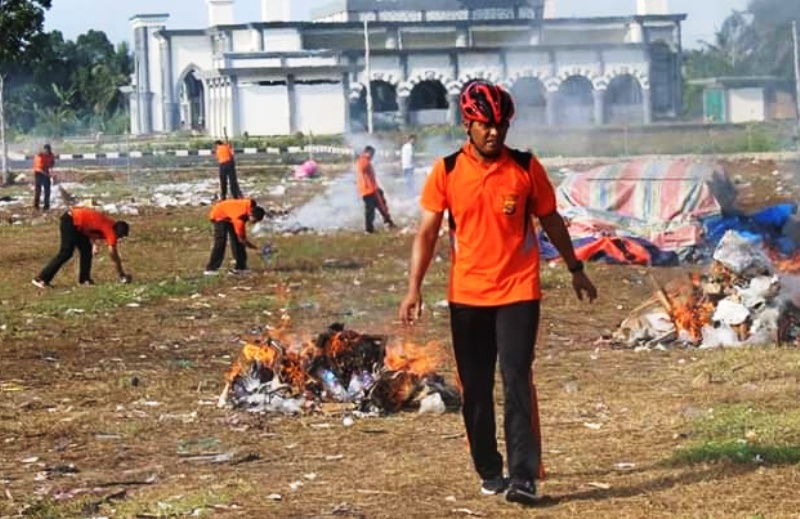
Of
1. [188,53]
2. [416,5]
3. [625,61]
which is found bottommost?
[625,61]

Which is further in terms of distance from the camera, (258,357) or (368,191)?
(368,191)

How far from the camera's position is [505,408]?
7.85 metres

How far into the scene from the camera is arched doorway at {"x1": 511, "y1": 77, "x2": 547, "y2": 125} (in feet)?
158

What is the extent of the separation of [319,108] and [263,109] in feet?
7.47

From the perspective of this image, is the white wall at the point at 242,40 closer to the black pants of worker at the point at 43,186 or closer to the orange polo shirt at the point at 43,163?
the black pants of worker at the point at 43,186

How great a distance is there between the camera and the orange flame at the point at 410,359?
11.1m

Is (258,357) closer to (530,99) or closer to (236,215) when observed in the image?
(236,215)

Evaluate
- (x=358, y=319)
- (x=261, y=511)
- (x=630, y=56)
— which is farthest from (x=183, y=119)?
(x=261, y=511)

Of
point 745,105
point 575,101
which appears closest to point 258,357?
point 745,105

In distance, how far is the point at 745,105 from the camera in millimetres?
48000

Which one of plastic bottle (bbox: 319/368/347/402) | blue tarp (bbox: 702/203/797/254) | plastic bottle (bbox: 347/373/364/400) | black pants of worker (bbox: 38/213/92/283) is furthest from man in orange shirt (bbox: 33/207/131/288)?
plastic bottle (bbox: 347/373/364/400)

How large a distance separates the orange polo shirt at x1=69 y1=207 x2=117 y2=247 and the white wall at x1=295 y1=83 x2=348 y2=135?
5017 centimetres

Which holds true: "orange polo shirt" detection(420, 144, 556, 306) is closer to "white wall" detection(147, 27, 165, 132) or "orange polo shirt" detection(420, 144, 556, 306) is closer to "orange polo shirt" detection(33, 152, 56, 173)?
"orange polo shirt" detection(33, 152, 56, 173)

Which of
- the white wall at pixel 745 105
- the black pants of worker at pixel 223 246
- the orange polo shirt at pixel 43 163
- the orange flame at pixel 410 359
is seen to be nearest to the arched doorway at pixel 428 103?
the white wall at pixel 745 105
